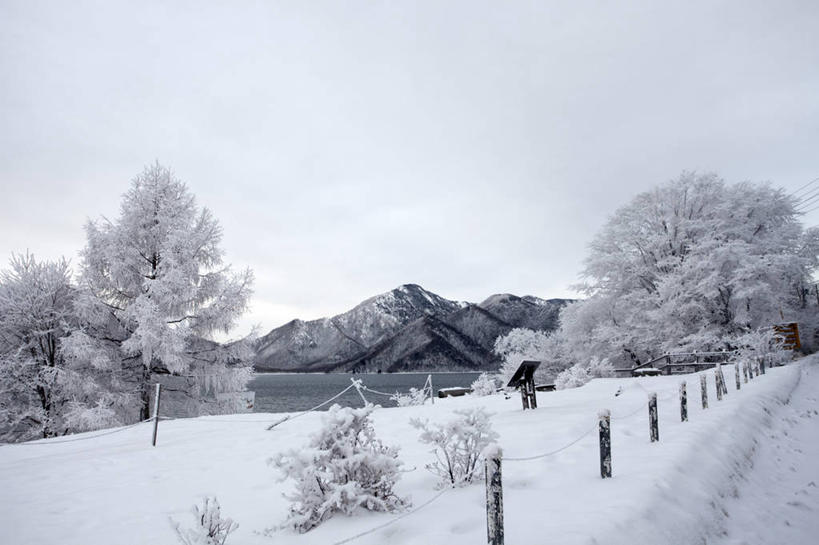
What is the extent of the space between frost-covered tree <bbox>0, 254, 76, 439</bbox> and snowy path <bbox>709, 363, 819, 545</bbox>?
1764 centimetres

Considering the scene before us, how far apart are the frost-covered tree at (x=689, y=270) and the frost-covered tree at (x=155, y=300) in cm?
2368

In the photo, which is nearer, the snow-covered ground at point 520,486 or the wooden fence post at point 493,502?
the wooden fence post at point 493,502

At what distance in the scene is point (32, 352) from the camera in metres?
15.0

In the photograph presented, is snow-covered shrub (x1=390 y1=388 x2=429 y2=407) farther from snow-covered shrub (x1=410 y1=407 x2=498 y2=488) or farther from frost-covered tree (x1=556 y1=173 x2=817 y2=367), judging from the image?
frost-covered tree (x1=556 y1=173 x2=817 y2=367)

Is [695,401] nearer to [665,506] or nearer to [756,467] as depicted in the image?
[756,467]

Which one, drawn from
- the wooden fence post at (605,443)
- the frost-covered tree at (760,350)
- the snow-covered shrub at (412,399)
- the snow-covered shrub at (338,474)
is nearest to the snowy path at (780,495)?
the wooden fence post at (605,443)

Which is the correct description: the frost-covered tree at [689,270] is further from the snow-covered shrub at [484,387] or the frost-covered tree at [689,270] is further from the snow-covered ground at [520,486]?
the snow-covered ground at [520,486]

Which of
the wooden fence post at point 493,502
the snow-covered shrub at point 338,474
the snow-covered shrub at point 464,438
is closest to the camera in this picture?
the wooden fence post at point 493,502

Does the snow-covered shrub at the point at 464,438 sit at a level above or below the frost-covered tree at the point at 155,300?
below

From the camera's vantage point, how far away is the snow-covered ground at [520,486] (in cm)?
445

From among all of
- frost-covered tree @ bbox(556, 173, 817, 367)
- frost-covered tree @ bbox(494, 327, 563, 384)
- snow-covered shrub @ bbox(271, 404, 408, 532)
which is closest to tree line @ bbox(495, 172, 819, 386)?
frost-covered tree @ bbox(556, 173, 817, 367)

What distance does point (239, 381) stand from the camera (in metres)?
16.8

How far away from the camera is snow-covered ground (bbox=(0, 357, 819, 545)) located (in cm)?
445

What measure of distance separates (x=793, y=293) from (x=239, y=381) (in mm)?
38304
